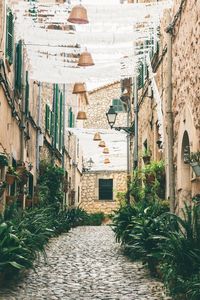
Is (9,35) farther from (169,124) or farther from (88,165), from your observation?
(88,165)

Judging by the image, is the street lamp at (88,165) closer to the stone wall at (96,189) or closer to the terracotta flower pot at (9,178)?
the stone wall at (96,189)

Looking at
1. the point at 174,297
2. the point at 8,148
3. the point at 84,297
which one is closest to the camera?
the point at 174,297

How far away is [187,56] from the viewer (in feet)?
30.3

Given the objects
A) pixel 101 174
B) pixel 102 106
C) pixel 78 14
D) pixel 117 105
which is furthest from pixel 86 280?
pixel 102 106

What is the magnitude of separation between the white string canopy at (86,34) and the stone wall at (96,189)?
2015 cm

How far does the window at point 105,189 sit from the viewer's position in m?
34.6

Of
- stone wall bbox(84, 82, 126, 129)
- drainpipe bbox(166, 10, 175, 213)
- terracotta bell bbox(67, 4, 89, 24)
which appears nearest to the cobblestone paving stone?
drainpipe bbox(166, 10, 175, 213)

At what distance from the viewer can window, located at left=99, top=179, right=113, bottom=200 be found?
113ft

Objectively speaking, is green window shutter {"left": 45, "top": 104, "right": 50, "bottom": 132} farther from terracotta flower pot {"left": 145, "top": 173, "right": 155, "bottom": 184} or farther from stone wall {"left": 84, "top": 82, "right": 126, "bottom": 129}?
stone wall {"left": 84, "top": 82, "right": 126, "bottom": 129}

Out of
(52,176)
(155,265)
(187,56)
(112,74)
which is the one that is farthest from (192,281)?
(52,176)

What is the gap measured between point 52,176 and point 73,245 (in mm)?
5514

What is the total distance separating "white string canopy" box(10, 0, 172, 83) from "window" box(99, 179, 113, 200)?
20.4m

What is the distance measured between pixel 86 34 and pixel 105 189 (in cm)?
2397

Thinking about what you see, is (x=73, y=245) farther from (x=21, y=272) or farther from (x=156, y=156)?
(x=21, y=272)
